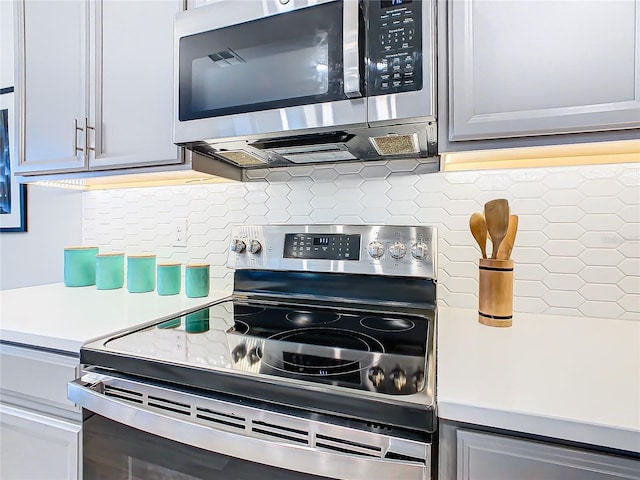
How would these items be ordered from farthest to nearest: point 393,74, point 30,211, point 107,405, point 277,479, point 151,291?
point 30,211
point 151,291
point 393,74
point 107,405
point 277,479

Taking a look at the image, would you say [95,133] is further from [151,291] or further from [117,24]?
[151,291]

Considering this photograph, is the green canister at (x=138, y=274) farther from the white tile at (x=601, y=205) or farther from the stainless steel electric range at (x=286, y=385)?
the white tile at (x=601, y=205)

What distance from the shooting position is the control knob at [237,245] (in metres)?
1.30

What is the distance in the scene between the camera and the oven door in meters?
0.89

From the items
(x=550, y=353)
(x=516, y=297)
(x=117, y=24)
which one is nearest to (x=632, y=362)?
(x=550, y=353)

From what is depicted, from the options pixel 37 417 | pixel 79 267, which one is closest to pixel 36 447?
pixel 37 417

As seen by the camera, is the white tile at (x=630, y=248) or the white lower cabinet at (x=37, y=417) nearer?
the white lower cabinet at (x=37, y=417)

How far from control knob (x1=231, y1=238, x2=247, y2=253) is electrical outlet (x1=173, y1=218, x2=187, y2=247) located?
36 centimetres

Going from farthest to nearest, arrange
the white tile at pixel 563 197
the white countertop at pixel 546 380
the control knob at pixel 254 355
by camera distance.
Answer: the white tile at pixel 563 197
the control knob at pixel 254 355
the white countertop at pixel 546 380

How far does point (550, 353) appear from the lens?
77cm

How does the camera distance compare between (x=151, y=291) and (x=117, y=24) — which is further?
(x=151, y=291)

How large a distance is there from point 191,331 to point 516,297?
1.00m

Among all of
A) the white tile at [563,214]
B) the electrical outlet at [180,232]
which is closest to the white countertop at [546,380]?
the white tile at [563,214]

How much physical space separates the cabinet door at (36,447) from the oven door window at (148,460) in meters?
0.06
